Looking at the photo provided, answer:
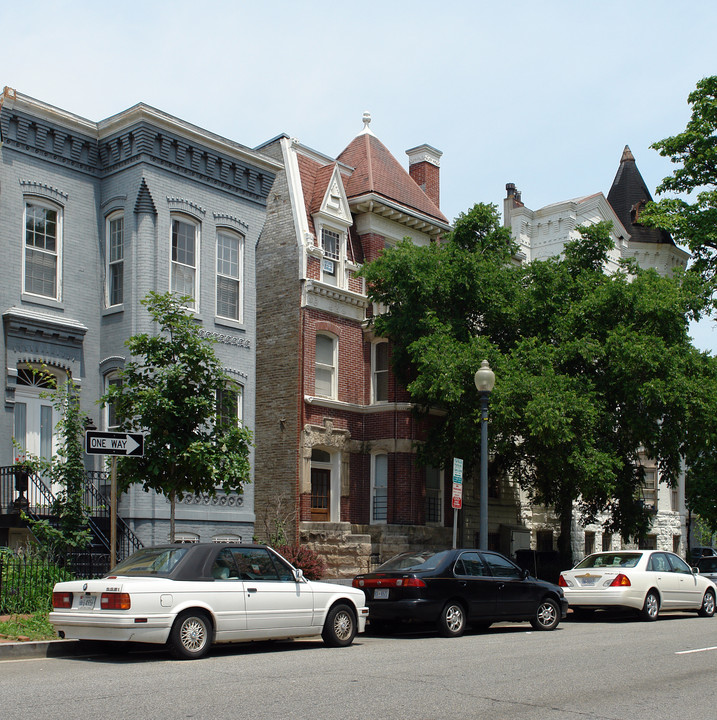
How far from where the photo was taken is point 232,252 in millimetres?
24203

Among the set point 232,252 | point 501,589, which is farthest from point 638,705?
point 232,252

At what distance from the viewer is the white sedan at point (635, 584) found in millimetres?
18156

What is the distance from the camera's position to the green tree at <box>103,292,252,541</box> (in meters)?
15.5

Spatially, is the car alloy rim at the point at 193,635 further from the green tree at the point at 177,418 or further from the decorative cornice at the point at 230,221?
the decorative cornice at the point at 230,221

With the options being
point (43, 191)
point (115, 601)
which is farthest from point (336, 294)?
point (115, 601)

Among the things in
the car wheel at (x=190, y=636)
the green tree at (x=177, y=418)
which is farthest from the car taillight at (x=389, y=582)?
the car wheel at (x=190, y=636)

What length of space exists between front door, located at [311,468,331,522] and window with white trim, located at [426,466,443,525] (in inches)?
130

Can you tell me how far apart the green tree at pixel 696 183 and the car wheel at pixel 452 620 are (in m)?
17.4

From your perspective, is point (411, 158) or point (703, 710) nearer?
point (703, 710)

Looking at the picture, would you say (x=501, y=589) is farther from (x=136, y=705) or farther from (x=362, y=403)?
(x=362, y=403)

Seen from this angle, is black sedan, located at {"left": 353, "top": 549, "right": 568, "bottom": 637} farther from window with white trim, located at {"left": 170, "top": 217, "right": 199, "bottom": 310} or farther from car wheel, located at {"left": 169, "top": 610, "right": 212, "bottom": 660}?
window with white trim, located at {"left": 170, "top": 217, "right": 199, "bottom": 310}

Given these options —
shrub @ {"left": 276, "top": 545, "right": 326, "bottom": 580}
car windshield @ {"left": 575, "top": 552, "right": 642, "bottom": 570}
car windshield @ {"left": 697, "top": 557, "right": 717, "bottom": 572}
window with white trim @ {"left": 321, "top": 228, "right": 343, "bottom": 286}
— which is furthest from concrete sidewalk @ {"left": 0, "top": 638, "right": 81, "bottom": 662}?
car windshield @ {"left": 697, "top": 557, "right": 717, "bottom": 572}

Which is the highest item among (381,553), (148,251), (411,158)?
(411,158)

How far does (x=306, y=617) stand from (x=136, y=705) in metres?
4.85
